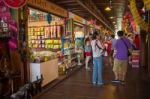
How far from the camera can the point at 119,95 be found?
24.9 ft

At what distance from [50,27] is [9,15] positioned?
20.5 feet

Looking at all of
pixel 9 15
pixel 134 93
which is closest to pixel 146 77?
pixel 134 93

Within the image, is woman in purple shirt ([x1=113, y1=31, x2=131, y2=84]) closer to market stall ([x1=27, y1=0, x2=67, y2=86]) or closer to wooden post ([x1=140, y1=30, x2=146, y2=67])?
market stall ([x1=27, y1=0, x2=67, y2=86])

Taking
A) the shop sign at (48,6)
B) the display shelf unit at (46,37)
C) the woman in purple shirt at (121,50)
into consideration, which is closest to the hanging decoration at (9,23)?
the shop sign at (48,6)

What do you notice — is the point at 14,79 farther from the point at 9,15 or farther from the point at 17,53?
the point at 9,15

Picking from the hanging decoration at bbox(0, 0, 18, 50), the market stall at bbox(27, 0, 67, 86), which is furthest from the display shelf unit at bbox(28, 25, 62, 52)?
the hanging decoration at bbox(0, 0, 18, 50)

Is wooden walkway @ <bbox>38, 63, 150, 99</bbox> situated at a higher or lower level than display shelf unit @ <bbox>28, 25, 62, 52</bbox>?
lower

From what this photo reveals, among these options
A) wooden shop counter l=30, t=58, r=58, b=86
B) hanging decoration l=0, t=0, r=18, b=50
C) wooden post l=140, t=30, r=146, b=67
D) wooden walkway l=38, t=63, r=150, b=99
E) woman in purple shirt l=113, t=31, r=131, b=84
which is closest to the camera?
hanging decoration l=0, t=0, r=18, b=50

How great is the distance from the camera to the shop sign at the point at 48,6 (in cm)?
821

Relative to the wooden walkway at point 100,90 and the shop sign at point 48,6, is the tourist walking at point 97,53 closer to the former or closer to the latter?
the wooden walkway at point 100,90

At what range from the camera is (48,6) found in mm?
9750

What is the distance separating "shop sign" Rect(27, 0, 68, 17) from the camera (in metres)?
8.21

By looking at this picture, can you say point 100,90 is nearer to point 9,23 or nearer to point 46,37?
point 9,23

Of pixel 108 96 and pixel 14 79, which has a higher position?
pixel 14 79
